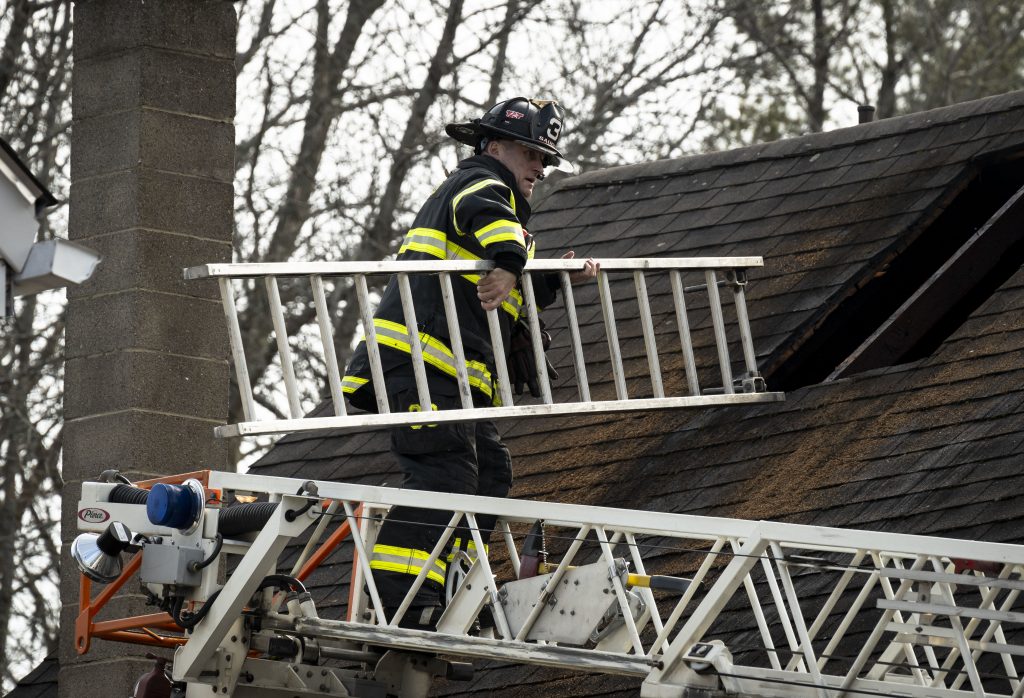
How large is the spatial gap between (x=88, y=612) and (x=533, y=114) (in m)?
2.23

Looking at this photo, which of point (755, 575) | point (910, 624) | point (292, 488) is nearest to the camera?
point (910, 624)

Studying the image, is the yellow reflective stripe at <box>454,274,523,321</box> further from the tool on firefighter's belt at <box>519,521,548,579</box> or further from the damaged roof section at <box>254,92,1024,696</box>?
the damaged roof section at <box>254,92,1024,696</box>

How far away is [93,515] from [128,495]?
0.13 metres

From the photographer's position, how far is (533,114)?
6.43 meters

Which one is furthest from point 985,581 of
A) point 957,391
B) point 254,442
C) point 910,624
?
point 254,442

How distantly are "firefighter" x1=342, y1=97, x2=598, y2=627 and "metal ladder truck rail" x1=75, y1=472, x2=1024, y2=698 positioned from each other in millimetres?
136

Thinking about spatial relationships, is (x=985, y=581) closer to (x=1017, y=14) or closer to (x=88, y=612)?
(x=88, y=612)

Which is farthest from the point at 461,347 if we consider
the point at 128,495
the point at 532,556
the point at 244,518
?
the point at 128,495

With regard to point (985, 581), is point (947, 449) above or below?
above

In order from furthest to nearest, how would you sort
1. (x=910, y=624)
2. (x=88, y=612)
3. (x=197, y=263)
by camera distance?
1. (x=197, y=263)
2. (x=88, y=612)
3. (x=910, y=624)

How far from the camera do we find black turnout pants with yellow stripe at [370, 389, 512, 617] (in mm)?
5777

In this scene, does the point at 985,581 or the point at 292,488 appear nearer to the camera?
the point at 985,581

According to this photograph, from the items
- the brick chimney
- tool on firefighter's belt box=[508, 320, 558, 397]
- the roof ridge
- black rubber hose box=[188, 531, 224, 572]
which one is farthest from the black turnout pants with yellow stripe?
the roof ridge

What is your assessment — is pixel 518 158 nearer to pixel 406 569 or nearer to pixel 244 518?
pixel 406 569
